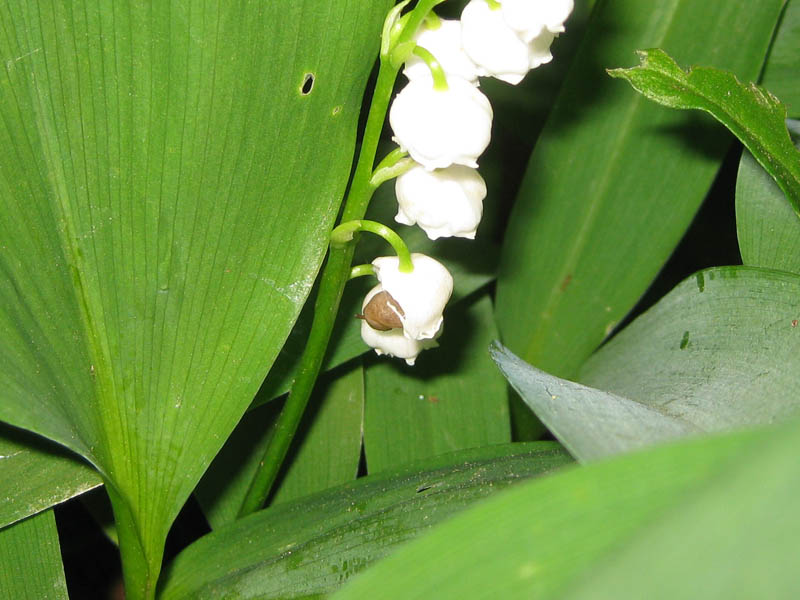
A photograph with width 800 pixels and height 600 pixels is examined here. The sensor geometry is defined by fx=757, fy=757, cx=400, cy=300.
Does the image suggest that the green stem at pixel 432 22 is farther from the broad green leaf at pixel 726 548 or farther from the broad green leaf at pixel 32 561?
the broad green leaf at pixel 32 561

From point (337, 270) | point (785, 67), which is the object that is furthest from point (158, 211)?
point (785, 67)

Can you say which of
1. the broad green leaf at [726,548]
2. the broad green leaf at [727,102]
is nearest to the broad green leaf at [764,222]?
the broad green leaf at [727,102]

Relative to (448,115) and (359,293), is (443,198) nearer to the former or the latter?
(448,115)

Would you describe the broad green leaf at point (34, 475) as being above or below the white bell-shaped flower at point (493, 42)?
below

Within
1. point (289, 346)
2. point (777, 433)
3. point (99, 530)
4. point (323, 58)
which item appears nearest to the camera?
point (777, 433)

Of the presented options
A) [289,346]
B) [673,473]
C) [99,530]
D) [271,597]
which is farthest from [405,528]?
[99,530]

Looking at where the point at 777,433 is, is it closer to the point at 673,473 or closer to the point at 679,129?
the point at 673,473
